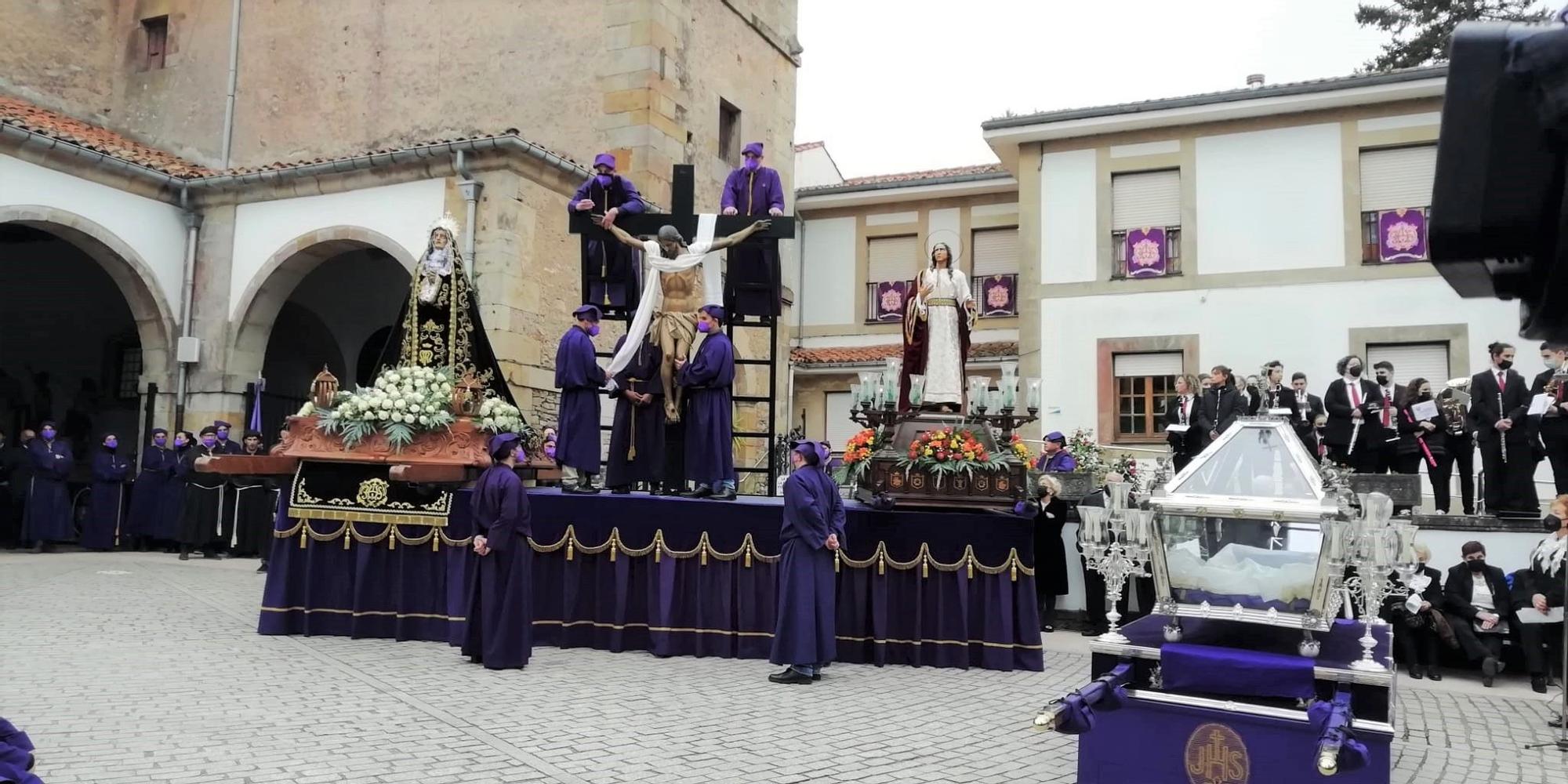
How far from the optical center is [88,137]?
16.5 meters

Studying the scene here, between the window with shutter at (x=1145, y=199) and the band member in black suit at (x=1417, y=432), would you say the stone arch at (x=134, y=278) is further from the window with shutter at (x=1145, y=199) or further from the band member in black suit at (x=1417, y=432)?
the band member in black suit at (x=1417, y=432)

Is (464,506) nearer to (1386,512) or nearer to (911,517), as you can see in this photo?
(911,517)

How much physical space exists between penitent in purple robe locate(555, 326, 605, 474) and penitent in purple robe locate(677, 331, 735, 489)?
2.79 feet

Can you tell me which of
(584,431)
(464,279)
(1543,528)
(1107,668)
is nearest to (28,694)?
(584,431)

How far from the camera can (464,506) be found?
30.6 feet

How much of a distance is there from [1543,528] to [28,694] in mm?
12253

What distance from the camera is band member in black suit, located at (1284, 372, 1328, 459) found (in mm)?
11539

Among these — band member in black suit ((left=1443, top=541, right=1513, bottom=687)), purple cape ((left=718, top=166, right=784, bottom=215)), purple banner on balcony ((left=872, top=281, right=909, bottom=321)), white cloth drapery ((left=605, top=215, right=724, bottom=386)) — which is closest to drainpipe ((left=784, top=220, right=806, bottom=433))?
purple banner on balcony ((left=872, top=281, right=909, bottom=321))

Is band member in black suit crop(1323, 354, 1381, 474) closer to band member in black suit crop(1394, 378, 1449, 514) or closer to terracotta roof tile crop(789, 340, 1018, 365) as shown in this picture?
band member in black suit crop(1394, 378, 1449, 514)

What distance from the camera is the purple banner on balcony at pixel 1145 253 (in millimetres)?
19734

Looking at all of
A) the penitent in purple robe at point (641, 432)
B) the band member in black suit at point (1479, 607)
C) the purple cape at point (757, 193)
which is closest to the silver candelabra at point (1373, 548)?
the band member in black suit at point (1479, 607)

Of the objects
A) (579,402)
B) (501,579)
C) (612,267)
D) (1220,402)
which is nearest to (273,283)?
(612,267)

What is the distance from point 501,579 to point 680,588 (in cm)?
150

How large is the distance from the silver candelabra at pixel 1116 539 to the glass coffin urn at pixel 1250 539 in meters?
0.07
